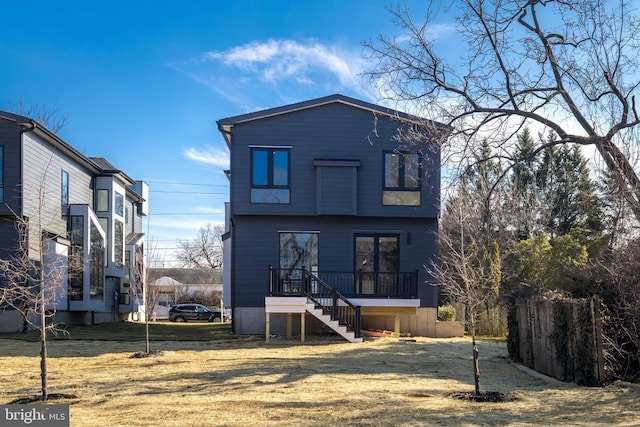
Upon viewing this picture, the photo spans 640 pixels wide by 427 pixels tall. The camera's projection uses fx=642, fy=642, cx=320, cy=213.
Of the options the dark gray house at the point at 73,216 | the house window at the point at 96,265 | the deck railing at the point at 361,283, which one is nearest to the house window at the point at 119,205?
the dark gray house at the point at 73,216

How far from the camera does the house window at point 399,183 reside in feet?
72.8

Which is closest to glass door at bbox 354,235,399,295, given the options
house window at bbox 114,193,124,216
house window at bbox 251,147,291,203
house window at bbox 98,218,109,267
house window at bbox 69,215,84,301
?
house window at bbox 251,147,291,203

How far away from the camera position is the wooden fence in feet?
35.4

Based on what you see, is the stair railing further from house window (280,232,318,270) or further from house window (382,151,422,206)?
house window (382,151,422,206)

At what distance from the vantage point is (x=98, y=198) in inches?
1229

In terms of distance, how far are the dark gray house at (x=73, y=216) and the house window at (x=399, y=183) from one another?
9.24 m

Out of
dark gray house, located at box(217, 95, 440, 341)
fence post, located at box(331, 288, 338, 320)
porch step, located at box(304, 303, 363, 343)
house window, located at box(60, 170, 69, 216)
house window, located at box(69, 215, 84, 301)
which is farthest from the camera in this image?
house window, located at box(69, 215, 84, 301)

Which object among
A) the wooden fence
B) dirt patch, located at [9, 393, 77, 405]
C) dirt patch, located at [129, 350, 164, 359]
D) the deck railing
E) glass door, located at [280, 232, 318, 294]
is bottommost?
dirt patch, located at [129, 350, 164, 359]

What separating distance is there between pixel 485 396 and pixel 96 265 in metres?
23.1

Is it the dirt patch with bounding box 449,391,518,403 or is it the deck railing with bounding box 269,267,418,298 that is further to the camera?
the deck railing with bounding box 269,267,418,298

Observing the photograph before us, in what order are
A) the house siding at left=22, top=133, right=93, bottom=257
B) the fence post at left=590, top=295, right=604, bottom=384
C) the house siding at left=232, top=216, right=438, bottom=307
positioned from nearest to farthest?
1. the fence post at left=590, top=295, right=604, bottom=384
2. the house siding at left=232, top=216, right=438, bottom=307
3. the house siding at left=22, top=133, right=93, bottom=257

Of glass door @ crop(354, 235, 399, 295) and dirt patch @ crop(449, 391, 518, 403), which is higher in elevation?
glass door @ crop(354, 235, 399, 295)

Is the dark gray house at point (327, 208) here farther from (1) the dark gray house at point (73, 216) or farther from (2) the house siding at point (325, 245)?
(1) the dark gray house at point (73, 216)

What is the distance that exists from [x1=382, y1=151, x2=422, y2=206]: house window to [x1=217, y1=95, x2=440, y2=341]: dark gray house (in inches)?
1.4
